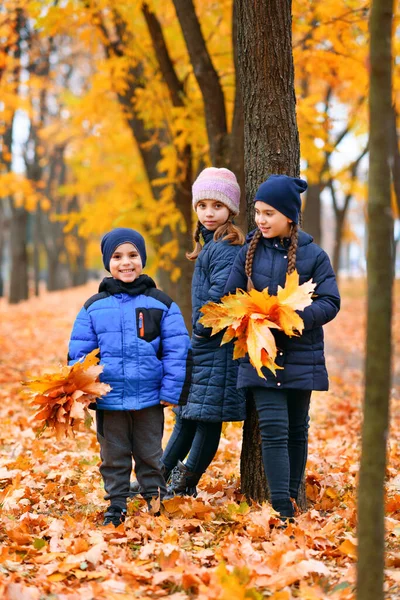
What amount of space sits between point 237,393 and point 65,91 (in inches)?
745

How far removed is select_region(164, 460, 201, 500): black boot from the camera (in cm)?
441

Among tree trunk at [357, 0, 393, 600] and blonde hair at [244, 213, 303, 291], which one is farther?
blonde hair at [244, 213, 303, 291]

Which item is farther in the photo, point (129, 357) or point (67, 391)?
point (129, 357)

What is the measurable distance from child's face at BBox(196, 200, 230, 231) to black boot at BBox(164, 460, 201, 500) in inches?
60.9

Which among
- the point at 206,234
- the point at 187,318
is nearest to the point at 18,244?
the point at 187,318

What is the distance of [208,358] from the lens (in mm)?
4152

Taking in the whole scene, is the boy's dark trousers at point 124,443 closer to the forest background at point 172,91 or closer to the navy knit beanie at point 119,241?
the navy knit beanie at point 119,241

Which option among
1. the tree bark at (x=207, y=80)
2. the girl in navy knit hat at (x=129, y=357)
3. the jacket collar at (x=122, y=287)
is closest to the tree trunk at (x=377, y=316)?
the girl in navy knit hat at (x=129, y=357)

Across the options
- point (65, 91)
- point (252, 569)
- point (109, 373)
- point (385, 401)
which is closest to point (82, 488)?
point (109, 373)

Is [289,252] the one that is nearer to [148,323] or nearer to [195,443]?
[148,323]

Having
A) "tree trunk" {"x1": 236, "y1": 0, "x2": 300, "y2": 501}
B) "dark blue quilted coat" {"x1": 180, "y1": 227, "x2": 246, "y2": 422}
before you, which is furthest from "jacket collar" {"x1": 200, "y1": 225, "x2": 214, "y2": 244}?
"tree trunk" {"x1": 236, "y1": 0, "x2": 300, "y2": 501}

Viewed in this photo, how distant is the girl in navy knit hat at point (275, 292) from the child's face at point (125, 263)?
0.56m

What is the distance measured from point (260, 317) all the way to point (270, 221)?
543 mm

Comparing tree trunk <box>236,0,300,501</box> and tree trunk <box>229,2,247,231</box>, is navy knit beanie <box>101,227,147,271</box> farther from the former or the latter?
tree trunk <box>229,2,247,231</box>
